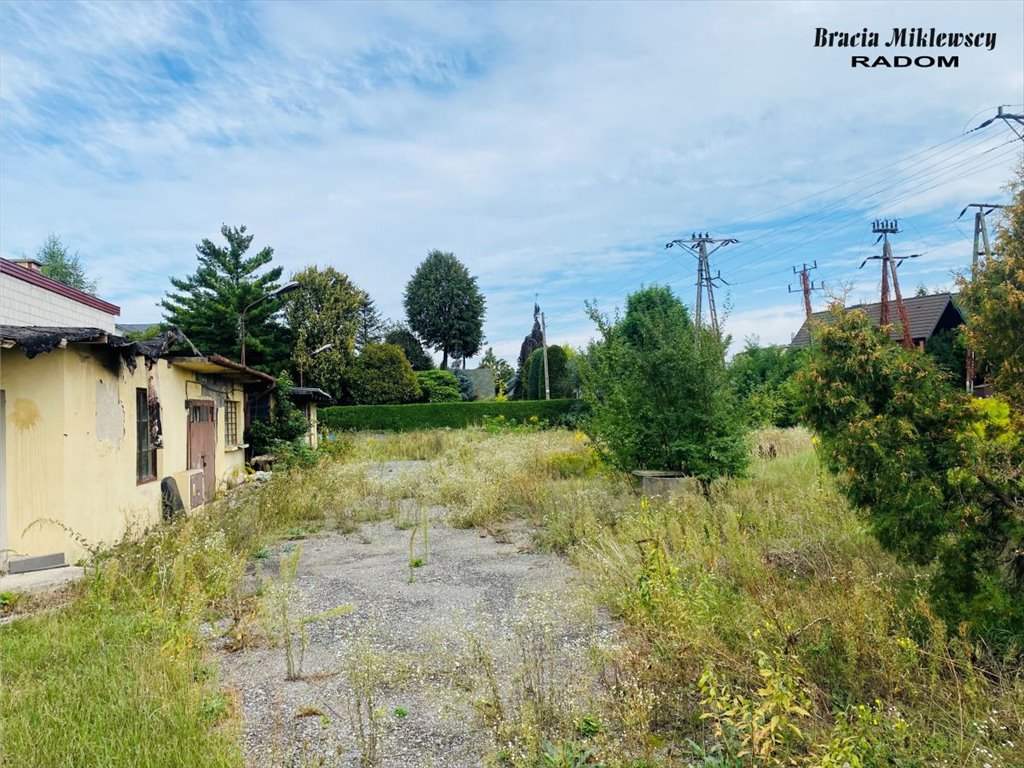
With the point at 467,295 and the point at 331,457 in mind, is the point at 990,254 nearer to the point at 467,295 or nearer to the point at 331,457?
the point at 331,457

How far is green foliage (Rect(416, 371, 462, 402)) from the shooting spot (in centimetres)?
3359

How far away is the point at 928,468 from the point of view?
10.8 feet

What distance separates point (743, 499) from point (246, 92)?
7379mm

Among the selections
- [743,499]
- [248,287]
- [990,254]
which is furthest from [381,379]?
[990,254]

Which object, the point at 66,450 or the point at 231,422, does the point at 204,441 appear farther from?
the point at 66,450

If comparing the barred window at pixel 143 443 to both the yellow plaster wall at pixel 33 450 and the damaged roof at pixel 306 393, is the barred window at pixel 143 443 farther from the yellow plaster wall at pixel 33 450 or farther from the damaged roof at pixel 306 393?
the damaged roof at pixel 306 393

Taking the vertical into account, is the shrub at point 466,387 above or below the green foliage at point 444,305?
below

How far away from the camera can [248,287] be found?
103 ft

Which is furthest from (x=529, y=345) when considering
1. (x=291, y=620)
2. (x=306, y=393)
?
(x=291, y=620)

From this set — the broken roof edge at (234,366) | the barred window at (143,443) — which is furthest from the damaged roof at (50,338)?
the broken roof edge at (234,366)

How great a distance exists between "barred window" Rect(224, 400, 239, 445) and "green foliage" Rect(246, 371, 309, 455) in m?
1.18

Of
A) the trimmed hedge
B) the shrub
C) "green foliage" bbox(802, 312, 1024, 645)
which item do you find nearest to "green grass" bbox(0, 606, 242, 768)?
"green foliage" bbox(802, 312, 1024, 645)

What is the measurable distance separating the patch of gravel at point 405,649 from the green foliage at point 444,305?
4004 cm

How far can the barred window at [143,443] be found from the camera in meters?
7.62
